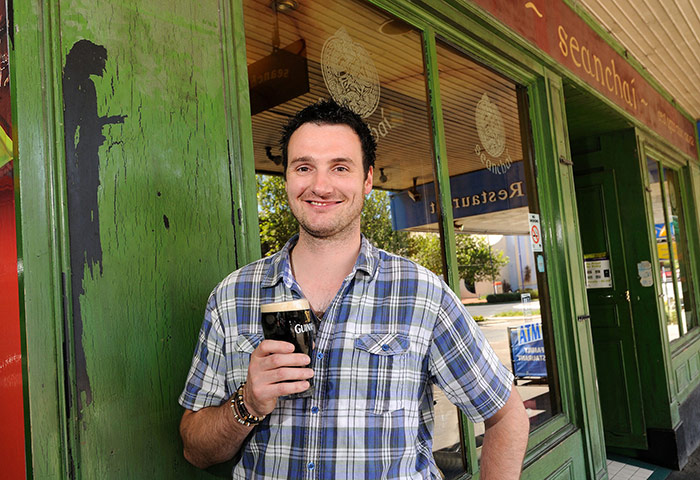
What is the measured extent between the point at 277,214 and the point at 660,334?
4306 mm

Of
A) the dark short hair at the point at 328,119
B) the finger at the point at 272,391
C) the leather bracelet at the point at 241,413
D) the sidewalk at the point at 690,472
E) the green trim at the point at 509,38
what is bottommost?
the sidewalk at the point at 690,472

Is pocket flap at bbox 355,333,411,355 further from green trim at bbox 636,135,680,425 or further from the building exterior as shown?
green trim at bbox 636,135,680,425

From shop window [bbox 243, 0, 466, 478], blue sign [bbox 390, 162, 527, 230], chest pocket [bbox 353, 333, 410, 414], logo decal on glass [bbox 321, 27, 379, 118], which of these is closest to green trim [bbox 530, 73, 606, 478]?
blue sign [bbox 390, 162, 527, 230]

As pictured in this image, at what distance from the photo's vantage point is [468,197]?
9.67 feet

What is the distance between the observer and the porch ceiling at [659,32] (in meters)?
4.12

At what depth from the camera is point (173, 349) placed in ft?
4.65

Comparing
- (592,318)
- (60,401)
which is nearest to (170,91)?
(60,401)

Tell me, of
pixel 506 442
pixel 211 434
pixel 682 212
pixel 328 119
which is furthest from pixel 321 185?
pixel 682 212

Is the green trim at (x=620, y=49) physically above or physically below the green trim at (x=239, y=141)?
above

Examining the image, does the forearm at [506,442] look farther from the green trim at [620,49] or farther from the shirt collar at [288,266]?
the green trim at [620,49]

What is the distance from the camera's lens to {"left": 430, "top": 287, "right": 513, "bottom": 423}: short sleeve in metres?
1.32

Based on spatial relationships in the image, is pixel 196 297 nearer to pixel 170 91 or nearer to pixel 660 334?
pixel 170 91

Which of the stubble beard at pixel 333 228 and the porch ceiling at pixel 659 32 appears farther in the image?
the porch ceiling at pixel 659 32

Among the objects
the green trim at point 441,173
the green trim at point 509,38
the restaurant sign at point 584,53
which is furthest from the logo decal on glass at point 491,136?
the green trim at point 441,173
